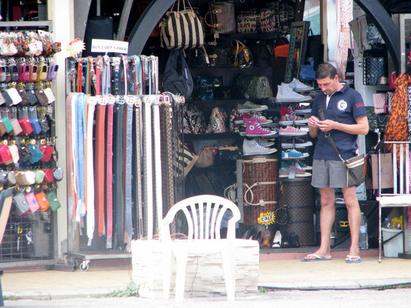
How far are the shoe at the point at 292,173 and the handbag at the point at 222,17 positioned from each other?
2.18m

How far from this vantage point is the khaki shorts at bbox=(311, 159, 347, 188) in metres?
6.53

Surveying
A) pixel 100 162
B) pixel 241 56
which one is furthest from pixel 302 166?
pixel 100 162

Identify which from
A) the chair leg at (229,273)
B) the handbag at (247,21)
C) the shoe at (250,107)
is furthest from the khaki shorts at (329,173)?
the handbag at (247,21)

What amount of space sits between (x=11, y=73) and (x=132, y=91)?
1089mm

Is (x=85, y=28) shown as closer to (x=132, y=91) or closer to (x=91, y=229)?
(x=132, y=91)

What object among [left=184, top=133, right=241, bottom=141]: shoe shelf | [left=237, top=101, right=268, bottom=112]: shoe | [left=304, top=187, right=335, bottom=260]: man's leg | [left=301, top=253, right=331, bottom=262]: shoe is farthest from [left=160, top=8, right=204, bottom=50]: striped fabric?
[left=301, top=253, right=331, bottom=262]: shoe

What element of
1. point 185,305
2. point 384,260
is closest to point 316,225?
point 384,260

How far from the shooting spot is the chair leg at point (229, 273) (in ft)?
16.3

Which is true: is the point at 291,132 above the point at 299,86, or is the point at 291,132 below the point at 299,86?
below

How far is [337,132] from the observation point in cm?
657

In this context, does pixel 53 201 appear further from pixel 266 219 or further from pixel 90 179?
pixel 266 219

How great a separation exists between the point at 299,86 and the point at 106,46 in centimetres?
238

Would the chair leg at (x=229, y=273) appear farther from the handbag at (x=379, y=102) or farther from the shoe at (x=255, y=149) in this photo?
the handbag at (x=379, y=102)

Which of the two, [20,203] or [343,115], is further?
[343,115]
